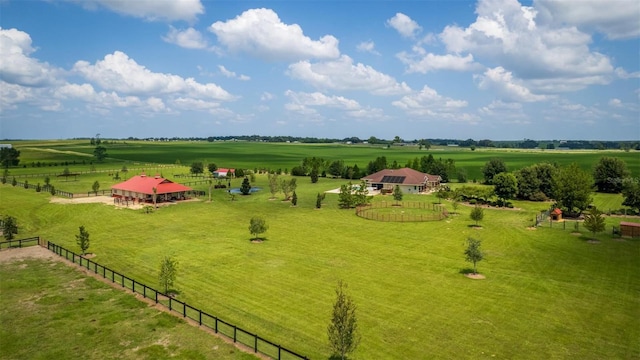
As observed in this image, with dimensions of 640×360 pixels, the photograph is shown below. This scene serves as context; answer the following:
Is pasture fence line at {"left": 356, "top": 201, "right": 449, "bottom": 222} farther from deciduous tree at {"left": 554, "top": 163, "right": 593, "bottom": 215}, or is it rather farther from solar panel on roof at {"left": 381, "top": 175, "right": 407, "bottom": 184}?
deciduous tree at {"left": 554, "top": 163, "right": 593, "bottom": 215}

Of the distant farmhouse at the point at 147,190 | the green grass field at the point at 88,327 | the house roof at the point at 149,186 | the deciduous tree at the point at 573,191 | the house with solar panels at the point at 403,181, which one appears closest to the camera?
the green grass field at the point at 88,327

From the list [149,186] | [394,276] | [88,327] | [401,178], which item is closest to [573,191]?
[401,178]

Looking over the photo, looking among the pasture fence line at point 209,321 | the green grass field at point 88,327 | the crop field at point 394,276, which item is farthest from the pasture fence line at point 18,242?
the green grass field at point 88,327

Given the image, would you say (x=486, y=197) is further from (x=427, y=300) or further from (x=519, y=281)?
(x=427, y=300)

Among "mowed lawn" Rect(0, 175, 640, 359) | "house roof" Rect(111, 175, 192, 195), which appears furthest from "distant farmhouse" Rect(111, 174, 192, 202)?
"mowed lawn" Rect(0, 175, 640, 359)

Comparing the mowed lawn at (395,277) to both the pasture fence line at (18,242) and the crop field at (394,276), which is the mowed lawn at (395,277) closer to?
the crop field at (394,276)

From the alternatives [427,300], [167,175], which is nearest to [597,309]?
[427,300]
